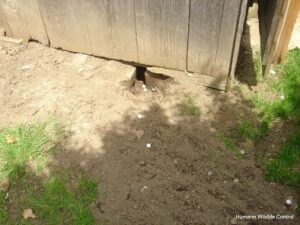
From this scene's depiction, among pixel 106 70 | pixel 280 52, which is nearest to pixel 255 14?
pixel 280 52

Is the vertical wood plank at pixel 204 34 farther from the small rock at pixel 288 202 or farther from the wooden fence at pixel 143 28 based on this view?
the small rock at pixel 288 202

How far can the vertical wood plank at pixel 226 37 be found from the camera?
3537 millimetres

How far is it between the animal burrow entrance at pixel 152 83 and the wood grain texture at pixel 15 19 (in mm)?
1536

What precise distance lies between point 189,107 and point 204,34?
2.53 feet

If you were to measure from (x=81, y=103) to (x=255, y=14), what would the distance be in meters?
2.83

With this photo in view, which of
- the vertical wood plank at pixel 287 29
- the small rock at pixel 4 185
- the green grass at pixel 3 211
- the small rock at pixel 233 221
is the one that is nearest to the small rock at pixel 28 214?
the green grass at pixel 3 211

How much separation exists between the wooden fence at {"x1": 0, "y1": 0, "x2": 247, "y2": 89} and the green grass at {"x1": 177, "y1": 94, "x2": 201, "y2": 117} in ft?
1.06

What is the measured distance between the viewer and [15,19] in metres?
4.59

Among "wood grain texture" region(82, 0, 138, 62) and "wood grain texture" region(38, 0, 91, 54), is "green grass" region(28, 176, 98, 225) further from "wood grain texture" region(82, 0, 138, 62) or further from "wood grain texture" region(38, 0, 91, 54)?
"wood grain texture" region(38, 0, 91, 54)

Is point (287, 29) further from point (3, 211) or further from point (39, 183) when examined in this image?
point (3, 211)

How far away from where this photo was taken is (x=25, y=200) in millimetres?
3334

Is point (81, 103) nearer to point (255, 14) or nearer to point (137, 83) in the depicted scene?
point (137, 83)

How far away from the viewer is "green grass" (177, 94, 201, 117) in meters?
3.97

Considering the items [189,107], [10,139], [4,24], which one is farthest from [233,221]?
[4,24]
